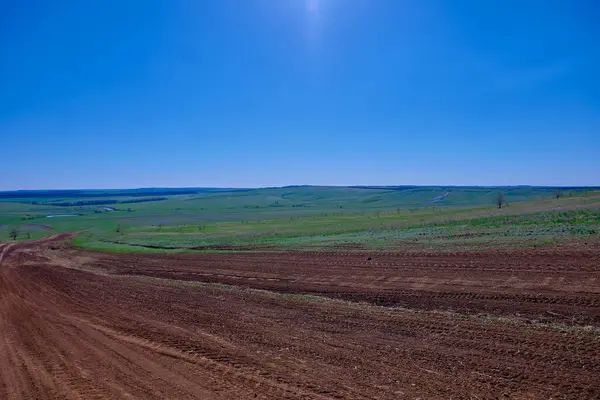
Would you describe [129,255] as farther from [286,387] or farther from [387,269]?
[286,387]

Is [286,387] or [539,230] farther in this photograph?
[539,230]

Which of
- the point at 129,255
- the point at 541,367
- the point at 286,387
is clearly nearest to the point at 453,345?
the point at 541,367

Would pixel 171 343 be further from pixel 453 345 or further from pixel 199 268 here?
pixel 199 268

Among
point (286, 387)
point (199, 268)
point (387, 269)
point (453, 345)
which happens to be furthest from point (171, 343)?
point (199, 268)

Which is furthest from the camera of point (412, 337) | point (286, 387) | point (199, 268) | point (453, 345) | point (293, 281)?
point (199, 268)

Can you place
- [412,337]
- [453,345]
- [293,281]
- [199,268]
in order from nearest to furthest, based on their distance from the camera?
1. [453,345]
2. [412,337]
3. [293,281]
4. [199,268]

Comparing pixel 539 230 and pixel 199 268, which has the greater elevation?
pixel 539 230
